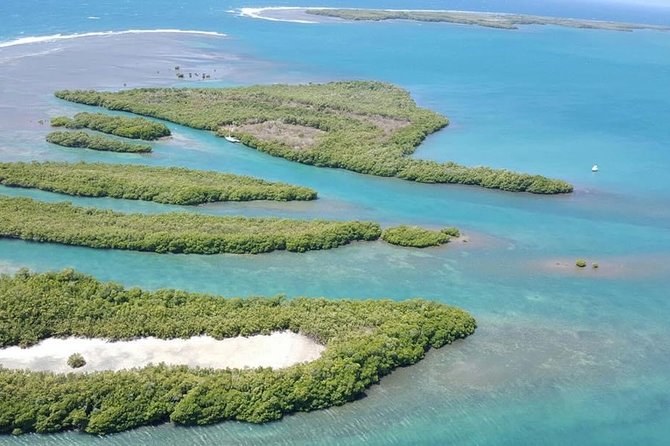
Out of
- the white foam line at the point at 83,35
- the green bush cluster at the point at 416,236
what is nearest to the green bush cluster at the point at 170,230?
the green bush cluster at the point at 416,236

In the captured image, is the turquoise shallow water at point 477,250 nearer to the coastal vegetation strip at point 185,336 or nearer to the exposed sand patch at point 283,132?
the coastal vegetation strip at point 185,336

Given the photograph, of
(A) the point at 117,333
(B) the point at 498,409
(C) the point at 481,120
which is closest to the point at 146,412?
(A) the point at 117,333

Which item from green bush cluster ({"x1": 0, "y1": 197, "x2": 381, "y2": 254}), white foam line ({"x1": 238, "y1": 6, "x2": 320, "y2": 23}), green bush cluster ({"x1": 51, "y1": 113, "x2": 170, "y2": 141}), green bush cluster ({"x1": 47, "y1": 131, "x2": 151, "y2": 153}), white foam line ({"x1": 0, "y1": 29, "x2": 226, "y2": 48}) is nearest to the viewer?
green bush cluster ({"x1": 0, "y1": 197, "x2": 381, "y2": 254})

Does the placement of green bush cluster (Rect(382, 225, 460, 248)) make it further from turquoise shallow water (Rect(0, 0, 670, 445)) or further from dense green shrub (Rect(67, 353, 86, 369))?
dense green shrub (Rect(67, 353, 86, 369))

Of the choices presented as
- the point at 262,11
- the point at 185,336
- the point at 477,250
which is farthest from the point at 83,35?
the point at 185,336

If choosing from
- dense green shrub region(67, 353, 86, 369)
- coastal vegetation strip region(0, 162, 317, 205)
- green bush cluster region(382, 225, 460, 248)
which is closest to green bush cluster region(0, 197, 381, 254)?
green bush cluster region(382, 225, 460, 248)

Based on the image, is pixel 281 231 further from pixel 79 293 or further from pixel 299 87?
pixel 299 87
